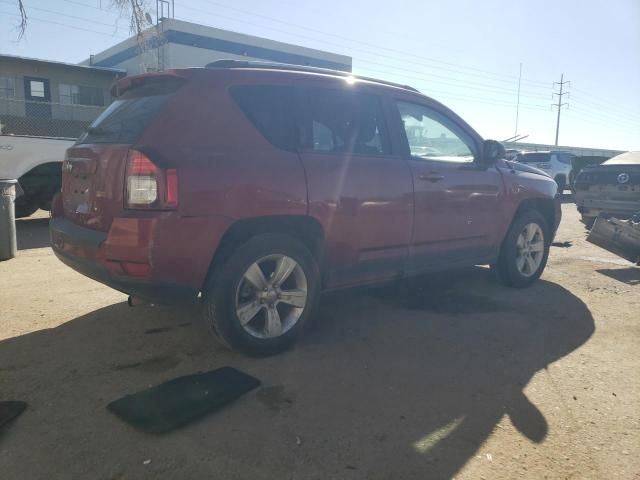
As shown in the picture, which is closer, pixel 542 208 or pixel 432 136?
pixel 432 136

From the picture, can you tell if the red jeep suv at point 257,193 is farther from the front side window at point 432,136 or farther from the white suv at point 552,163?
the white suv at point 552,163

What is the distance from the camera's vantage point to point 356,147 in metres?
3.93

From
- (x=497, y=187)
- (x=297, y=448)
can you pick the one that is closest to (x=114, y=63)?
(x=497, y=187)

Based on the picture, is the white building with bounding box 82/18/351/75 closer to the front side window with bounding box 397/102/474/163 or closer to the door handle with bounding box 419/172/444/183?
the front side window with bounding box 397/102/474/163

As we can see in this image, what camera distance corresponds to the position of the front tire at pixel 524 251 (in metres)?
5.33

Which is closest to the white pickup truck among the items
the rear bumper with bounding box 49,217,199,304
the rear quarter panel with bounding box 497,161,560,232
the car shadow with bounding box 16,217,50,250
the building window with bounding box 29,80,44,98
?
the car shadow with bounding box 16,217,50,250

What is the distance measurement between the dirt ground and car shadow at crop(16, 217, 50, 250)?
3114 mm

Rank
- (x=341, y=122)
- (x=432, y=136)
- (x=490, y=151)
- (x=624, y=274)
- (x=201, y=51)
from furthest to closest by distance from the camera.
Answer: (x=201, y=51) → (x=624, y=274) → (x=490, y=151) → (x=432, y=136) → (x=341, y=122)

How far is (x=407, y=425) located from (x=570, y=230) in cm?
922

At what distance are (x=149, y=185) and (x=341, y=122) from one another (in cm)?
161

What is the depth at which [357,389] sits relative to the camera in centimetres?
303

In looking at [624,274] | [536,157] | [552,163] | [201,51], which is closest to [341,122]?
[624,274]

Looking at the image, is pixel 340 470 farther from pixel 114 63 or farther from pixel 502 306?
pixel 114 63

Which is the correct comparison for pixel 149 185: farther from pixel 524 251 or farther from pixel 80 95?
pixel 80 95
